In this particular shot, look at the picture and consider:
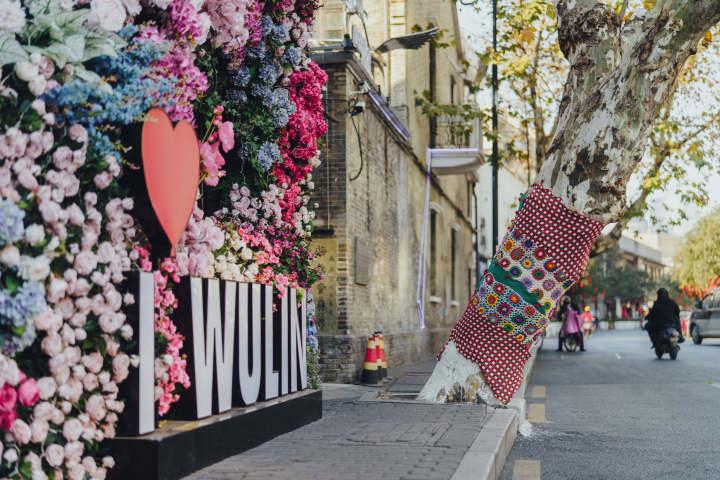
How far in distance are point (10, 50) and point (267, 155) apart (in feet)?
12.2

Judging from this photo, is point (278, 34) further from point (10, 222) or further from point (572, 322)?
point (572, 322)

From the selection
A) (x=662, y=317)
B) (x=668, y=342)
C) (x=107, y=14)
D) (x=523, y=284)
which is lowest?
(x=668, y=342)

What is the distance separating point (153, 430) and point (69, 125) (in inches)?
67.3

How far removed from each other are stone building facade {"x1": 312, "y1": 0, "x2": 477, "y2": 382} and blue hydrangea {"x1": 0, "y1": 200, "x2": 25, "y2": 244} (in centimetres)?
780

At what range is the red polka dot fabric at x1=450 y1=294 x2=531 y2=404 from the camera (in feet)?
32.7

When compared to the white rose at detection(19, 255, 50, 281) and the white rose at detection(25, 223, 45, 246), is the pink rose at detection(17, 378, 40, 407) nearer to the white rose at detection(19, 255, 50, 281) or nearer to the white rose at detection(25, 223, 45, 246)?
the white rose at detection(19, 255, 50, 281)

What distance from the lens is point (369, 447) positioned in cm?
684

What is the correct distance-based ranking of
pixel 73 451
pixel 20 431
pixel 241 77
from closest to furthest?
pixel 20 431
pixel 73 451
pixel 241 77

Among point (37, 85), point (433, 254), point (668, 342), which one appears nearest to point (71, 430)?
point (37, 85)

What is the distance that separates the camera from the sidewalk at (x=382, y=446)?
5.74 metres

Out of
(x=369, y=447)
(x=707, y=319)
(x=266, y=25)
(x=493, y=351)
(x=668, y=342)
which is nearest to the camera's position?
(x=369, y=447)

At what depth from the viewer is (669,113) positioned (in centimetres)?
2444

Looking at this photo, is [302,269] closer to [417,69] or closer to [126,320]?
[126,320]

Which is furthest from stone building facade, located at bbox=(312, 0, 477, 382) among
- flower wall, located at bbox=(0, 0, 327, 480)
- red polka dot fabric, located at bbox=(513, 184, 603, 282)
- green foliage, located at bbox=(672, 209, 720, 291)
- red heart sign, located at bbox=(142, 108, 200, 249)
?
green foliage, located at bbox=(672, 209, 720, 291)
